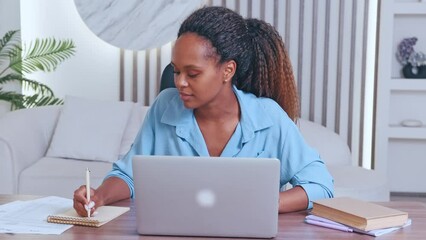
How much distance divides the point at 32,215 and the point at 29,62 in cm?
299

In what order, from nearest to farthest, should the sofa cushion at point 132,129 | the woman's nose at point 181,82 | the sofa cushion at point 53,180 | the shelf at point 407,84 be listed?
1. the woman's nose at point 181,82
2. the sofa cushion at point 53,180
3. the sofa cushion at point 132,129
4. the shelf at point 407,84

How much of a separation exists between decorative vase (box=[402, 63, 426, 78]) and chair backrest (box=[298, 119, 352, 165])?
30.3 inches

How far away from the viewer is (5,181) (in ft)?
11.0

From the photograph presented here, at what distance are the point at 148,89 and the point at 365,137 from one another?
5.12 ft

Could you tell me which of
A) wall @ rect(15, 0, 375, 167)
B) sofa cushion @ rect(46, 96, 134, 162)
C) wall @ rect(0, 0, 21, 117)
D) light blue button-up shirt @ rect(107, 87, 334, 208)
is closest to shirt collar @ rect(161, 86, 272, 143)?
light blue button-up shirt @ rect(107, 87, 334, 208)

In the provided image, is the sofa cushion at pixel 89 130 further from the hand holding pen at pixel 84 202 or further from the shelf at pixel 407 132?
the hand holding pen at pixel 84 202

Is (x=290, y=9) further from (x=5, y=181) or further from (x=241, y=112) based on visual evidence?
(x=241, y=112)

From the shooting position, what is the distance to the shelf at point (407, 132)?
420 centimetres

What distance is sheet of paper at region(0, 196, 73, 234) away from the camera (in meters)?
1.40

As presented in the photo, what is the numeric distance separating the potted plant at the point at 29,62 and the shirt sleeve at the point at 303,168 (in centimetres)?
285

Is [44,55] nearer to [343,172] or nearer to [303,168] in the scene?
[343,172]

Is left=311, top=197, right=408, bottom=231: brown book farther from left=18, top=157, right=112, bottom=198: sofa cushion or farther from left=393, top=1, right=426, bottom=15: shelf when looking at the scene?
left=393, top=1, right=426, bottom=15: shelf

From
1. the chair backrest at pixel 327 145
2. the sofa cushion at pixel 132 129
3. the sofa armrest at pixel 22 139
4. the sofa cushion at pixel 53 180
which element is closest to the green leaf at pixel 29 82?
the sofa armrest at pixel 22 139

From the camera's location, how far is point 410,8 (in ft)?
13.8
